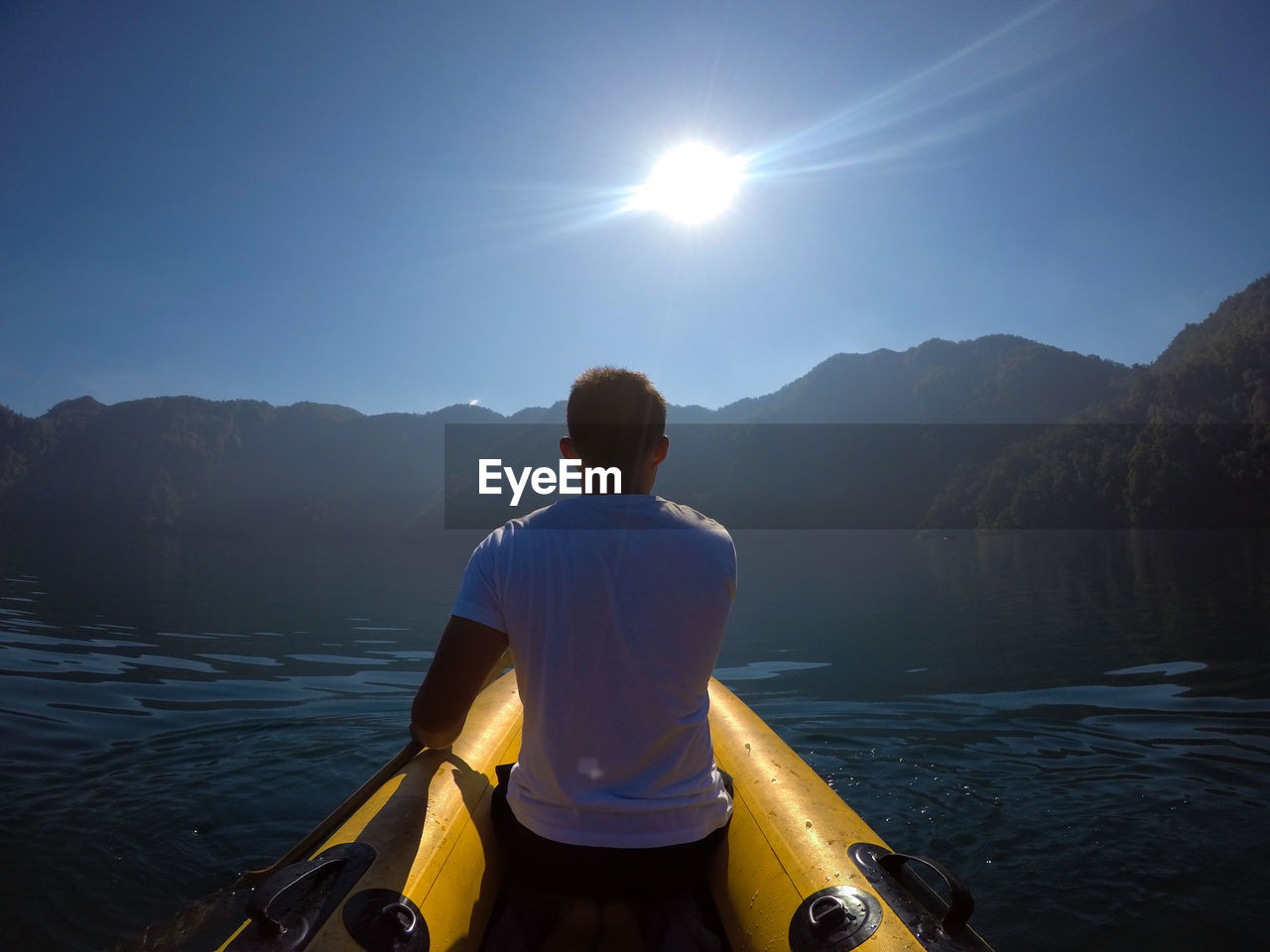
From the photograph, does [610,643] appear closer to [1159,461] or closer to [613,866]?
[613,866]

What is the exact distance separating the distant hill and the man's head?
75.9 m

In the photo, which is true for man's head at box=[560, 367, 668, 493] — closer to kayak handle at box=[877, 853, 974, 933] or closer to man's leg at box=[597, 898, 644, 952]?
man's leg at box=[597, 898, 644, 952]

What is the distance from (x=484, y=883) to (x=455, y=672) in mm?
1009

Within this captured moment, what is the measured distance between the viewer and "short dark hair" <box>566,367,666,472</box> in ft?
6.29

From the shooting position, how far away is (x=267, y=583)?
26.5 metres

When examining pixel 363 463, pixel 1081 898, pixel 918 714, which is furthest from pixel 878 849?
pixel 363 463

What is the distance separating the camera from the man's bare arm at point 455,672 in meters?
1.80

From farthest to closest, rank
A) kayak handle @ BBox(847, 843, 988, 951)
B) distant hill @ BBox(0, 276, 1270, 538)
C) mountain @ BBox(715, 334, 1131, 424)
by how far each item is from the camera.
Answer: mountain @ BBox(715, 334, 1131, 424) < distant hill @ BBox(0, 276, 1270, 538) < kayak handle @ BBox(847, 843, 988, 951)

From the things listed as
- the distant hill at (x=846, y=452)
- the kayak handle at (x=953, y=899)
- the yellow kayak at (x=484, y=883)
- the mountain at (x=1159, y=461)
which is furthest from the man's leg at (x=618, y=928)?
the distant hill at (x=846, y=452)

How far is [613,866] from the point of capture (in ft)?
6.00

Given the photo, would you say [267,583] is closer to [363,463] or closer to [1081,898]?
[1081,898]

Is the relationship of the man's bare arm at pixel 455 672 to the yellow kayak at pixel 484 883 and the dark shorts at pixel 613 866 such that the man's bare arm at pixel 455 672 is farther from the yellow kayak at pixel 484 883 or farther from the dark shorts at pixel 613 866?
the yellow kayak at pixel 484 883

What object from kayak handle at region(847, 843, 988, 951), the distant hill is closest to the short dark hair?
kayak handle at region(847, 843, 988, 951)

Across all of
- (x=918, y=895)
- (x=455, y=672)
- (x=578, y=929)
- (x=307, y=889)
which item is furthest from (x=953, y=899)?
(x=307, y=889)
